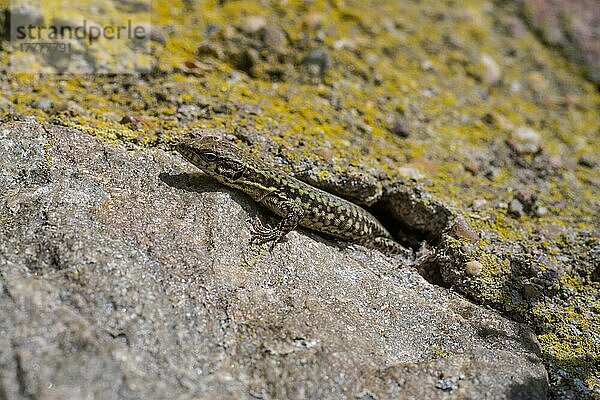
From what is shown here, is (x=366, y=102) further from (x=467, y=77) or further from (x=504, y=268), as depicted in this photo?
(x=504, y=268)

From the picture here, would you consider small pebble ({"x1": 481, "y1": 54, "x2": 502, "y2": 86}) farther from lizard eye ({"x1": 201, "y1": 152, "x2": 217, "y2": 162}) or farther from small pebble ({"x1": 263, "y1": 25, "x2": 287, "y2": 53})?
lizard eye ({"x1": 201, "y1": 152, "x2": 217, "y2": 162})

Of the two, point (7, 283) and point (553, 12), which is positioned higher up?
point (553, 12)

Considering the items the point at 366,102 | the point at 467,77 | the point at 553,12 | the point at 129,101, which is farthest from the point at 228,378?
the point at 553,12

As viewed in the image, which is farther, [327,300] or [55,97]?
[55,97]

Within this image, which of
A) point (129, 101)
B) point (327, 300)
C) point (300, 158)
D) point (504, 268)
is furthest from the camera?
point (129, 101)

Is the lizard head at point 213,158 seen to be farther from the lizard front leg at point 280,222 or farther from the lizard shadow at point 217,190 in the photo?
the lizard front leg at point 280,222
